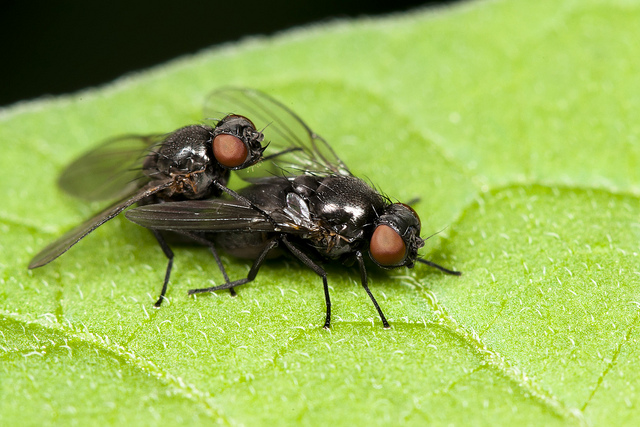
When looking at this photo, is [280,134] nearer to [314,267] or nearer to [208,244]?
[208,244]

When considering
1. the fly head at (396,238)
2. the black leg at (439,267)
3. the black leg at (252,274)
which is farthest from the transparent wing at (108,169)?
the black leg at (439,267)

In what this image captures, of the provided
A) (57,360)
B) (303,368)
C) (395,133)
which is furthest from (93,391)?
(395,133)

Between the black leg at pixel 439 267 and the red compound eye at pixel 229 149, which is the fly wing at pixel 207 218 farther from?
the black leg at pixel 439 267

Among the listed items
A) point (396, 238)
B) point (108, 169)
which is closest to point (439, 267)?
point (396, 238)

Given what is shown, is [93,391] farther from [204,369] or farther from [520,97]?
[520,97]

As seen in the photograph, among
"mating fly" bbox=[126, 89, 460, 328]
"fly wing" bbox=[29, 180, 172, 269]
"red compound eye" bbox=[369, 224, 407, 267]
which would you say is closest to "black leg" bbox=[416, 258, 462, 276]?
"mating fly" bbox=[126, 89, 460, 328]

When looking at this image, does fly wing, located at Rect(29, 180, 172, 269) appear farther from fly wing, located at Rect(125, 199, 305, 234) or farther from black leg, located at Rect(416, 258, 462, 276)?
black leg, located at Rect(416, 258, 462, 276)
